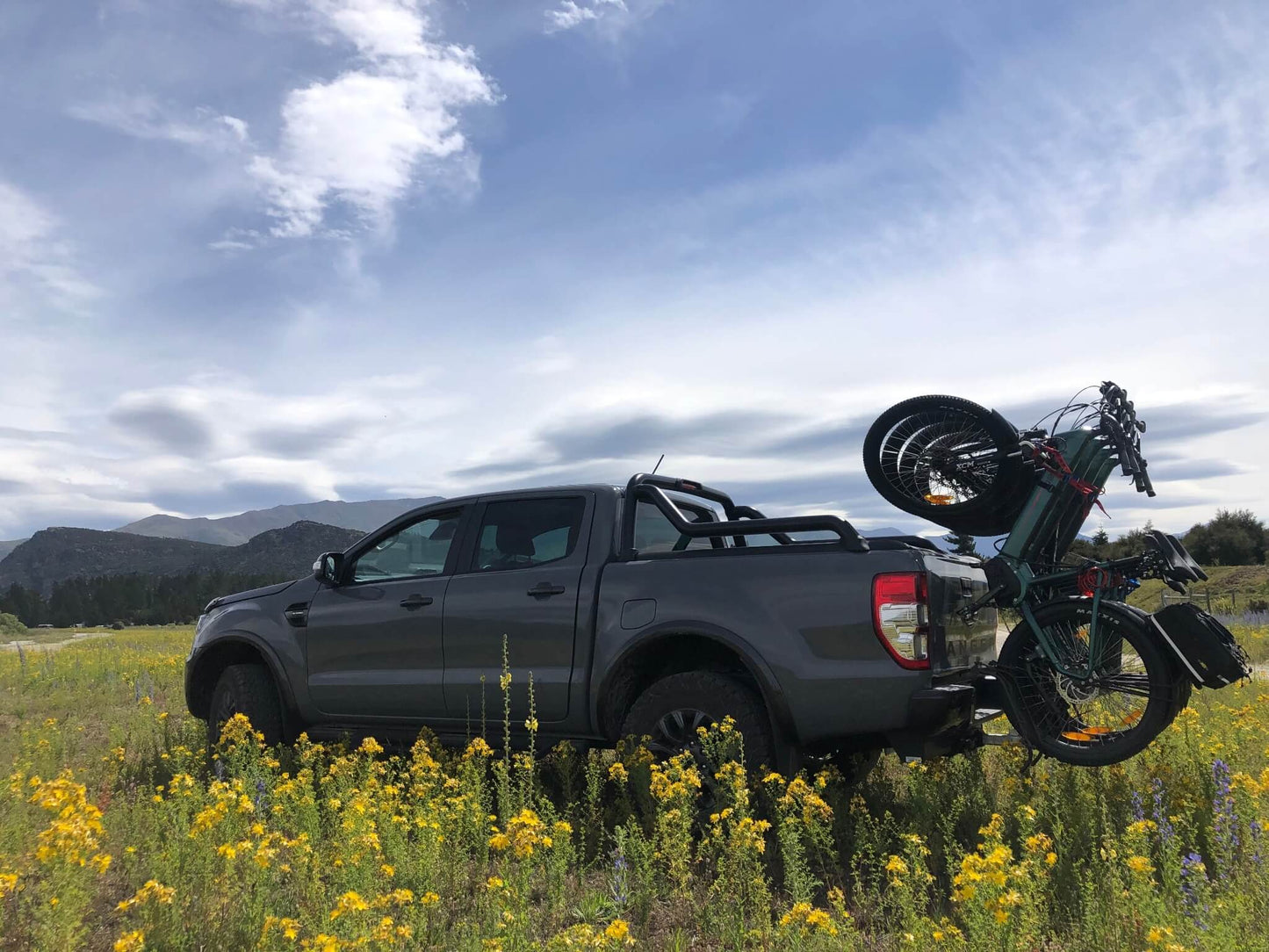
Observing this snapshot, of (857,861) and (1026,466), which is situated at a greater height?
(1026,466)

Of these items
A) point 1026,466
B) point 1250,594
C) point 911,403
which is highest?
point 911,403

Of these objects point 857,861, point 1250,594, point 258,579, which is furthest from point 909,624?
point 258,579

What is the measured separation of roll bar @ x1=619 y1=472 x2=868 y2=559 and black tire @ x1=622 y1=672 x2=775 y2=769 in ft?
2.65

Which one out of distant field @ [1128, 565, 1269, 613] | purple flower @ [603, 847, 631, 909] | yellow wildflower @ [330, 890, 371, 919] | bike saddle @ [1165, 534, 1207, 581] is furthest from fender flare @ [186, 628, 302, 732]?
distant field @ [1128, 565, 1269, 613]

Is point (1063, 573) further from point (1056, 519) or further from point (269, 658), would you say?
point (269, 658)

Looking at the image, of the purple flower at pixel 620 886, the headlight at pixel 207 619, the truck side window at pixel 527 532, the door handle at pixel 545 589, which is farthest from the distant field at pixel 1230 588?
the purple flower at pixel 620 886

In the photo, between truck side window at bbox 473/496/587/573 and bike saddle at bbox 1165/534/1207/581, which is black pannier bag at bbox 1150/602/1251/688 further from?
truck side window at bbox 473/496/587/573

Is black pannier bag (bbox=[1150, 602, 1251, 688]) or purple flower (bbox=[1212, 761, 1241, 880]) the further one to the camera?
black pannier bag (bbox=[1150, 602, 1251, 688])

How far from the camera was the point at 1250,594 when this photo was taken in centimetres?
2903

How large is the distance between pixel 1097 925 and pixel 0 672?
15.3m

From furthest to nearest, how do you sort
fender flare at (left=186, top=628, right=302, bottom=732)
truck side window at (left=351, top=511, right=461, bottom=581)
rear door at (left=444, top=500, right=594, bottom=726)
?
fender flare at (left=186, top=628, right=302, bottom=732), truck side window at (left=351, top=511, right=461, bottom=581), rear door at (left=444, top=500, right=594, bottom=726)

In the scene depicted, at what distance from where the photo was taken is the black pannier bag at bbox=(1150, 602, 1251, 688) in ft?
14.6

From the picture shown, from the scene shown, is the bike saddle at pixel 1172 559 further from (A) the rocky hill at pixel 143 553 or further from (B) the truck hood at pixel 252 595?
(A) the rocky hill at pixel 143 553

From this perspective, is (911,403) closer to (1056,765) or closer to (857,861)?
(1056,765)
